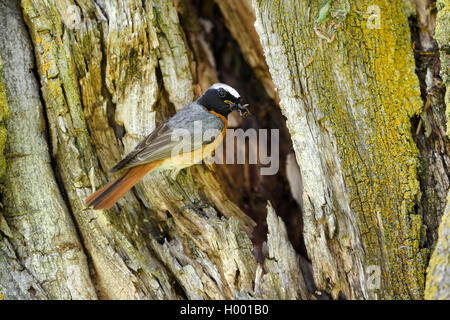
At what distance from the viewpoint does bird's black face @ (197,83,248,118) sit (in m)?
4.06

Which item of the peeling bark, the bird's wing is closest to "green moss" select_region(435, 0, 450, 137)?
the bird's wing

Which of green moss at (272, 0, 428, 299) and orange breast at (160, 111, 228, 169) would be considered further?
orange breast at (160, 111, 228, 169)

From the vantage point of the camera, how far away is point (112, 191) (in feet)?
10.8

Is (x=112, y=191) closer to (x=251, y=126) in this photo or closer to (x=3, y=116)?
(x=3, y=116)

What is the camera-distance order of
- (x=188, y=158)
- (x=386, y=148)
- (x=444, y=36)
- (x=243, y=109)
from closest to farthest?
(x=444, y=36) → (x=386, y=148) → (x=188, y=158) → (x=243, y=109)

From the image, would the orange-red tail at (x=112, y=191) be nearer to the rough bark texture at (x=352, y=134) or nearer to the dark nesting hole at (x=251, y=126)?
the dark nesting hole at (x=251, y=126)

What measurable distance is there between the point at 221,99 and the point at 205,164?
64 cm

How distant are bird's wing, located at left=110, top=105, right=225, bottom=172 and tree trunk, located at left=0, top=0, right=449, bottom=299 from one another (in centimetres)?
21

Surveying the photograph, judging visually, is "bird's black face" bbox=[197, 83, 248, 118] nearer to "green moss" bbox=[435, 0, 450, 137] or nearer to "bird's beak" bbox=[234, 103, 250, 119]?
"bird's beak" bbox=[234, 103, 250, 119]

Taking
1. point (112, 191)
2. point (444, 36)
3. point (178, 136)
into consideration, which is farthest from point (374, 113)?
point (112, 191)

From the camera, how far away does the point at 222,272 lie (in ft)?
10.6

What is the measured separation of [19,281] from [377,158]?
273 cm

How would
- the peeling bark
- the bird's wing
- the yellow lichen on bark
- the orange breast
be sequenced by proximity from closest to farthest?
the yellow lichen on bark
the peeling bark
the bird's wing
the orange breast
